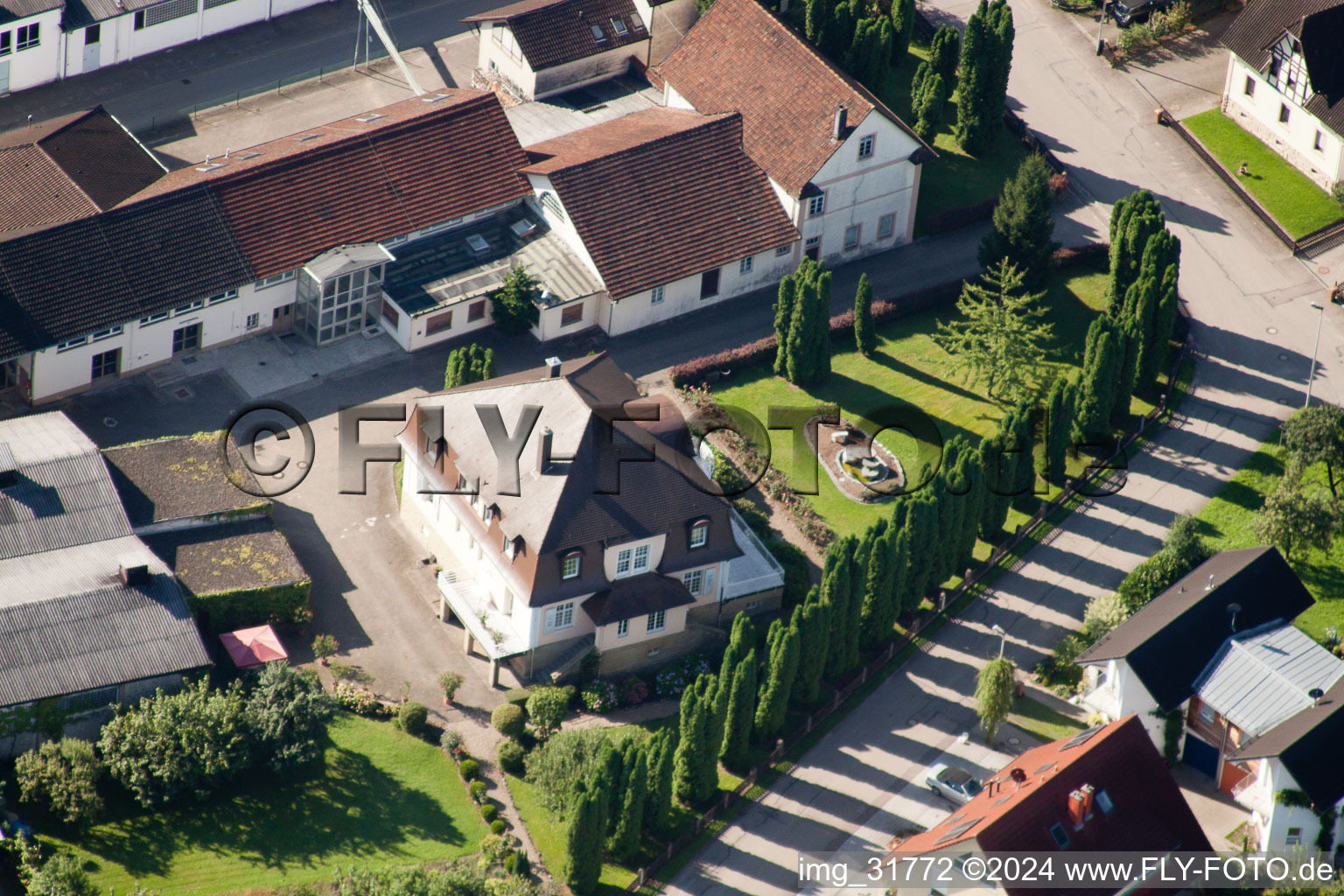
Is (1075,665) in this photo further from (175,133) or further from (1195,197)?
(175,133)

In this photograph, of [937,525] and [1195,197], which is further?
[1195,197]

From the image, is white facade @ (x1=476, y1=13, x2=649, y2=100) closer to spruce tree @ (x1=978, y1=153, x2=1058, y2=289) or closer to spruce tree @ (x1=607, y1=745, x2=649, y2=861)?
spruce tree @ (x1=978, y1=153, x2=1058, y2=289)

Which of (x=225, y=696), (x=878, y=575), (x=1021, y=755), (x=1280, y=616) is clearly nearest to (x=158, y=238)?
(x=225, y=696)

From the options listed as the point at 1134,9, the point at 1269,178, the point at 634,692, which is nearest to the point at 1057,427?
the point at 634,692

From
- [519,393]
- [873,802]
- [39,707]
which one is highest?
[519,393]

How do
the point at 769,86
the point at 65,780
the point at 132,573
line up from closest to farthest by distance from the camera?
the point at 65,780 < the point at 132,573 < the point at 769,86

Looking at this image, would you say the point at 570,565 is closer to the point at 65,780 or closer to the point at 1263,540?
the point at 65,780

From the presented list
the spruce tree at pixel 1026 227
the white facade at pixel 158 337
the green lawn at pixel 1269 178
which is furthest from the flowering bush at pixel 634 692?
the green lawn at pixel 1269 178
